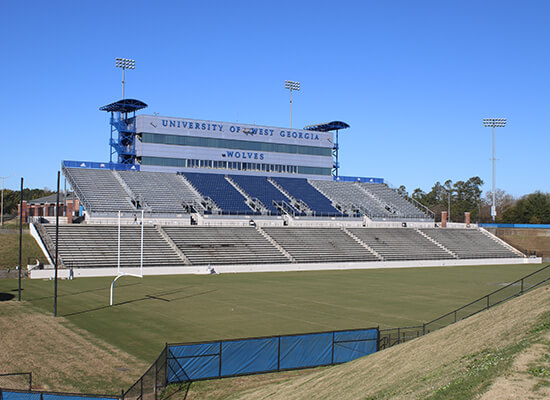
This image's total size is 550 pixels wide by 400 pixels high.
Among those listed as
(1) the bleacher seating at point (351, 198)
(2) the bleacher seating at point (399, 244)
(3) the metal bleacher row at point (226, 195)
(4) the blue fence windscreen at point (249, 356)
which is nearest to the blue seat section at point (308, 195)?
(3) the metal bleacher row at point (226, 195)

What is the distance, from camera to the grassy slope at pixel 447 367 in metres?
12.4

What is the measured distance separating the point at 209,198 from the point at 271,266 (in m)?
18.6

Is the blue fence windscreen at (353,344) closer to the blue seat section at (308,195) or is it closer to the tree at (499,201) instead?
the blue seat section at (308,195)

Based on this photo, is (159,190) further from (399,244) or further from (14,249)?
(399,244)

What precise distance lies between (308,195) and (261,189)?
Answer: 743 centimetres

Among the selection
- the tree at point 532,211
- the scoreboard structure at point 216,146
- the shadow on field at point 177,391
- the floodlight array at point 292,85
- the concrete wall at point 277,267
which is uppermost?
the floodlight array at point 292,85

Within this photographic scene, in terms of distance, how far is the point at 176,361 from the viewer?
18.9 metres

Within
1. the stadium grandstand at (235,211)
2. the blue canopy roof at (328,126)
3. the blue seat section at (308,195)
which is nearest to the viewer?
the stadium grandstand at (235,211)

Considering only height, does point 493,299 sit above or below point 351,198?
below

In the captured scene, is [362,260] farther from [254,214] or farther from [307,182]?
[307,182]

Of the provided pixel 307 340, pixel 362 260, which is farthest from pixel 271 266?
pixel 307 340

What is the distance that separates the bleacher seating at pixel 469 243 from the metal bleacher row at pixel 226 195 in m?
6.06

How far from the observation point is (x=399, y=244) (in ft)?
256

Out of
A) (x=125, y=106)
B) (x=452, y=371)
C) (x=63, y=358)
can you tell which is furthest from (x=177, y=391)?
(x=125, y=106)
